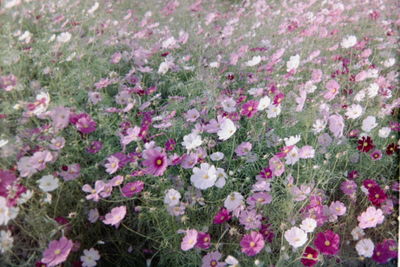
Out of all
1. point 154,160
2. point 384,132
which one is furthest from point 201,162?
point 384,132

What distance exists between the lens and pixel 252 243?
1.23m

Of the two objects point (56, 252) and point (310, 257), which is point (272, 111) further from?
point (56, 252)

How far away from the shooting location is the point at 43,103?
5.13 feet

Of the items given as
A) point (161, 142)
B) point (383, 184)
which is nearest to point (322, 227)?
point (383, 184)

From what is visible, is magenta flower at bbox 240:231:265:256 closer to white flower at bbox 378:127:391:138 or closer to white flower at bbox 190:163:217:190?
white flower at bbox 190:163:217:190

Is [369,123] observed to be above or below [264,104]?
below

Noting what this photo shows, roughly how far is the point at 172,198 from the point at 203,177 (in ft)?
0.48

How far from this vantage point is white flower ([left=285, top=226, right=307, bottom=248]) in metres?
1.23

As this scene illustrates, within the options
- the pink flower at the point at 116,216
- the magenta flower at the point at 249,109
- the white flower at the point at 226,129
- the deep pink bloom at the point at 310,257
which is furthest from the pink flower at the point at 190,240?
the magenta flower at the point at 249,109

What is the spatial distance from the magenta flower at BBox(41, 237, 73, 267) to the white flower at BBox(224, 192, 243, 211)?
56 centimetres

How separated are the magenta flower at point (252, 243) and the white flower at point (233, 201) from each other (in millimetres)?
143

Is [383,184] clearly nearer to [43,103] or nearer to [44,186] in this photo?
[44,186]

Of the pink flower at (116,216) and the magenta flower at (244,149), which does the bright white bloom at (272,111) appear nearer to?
the magenta flower at (244,149)

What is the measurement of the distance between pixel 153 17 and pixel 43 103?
2.73 metres
